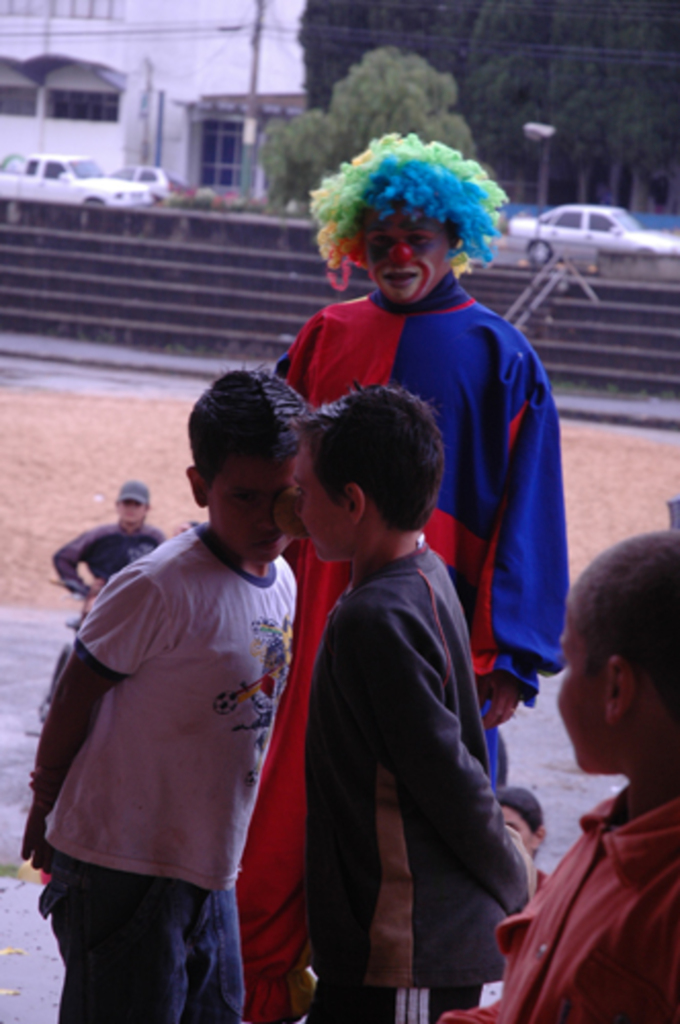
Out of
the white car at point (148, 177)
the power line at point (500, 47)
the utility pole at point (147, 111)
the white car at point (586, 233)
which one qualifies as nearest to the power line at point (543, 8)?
the power line at point (500, 47)

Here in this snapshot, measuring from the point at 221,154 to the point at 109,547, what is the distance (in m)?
28.3

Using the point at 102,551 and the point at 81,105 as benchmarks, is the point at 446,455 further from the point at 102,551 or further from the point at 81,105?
the point at 81,105

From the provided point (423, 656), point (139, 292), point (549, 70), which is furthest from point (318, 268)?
point (423, 656)

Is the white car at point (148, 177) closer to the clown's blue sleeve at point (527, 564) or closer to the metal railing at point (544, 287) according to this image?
the metal railing at point (544, 287)

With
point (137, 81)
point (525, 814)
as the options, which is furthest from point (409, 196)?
point (137, 81)

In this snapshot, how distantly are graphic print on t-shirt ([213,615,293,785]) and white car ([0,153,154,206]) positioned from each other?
73.0ft

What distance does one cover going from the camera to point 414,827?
1.49 metres

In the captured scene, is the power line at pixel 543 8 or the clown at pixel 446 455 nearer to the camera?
the clown at pixel 446 455

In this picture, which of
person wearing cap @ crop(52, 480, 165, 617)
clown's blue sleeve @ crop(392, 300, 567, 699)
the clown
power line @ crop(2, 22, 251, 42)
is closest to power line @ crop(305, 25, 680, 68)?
power line @ crop(2, 22, 251, 42)

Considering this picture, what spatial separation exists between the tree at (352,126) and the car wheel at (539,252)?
207cm

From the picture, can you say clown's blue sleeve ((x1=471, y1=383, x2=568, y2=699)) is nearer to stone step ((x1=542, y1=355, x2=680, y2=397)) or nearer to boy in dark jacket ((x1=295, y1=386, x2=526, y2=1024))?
boy in dark jacket ((x1=295, y1=386, x2=526, y2=1024))

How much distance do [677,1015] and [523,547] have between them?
131cm

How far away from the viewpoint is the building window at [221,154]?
32.0 m

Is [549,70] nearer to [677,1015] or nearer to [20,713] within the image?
[20,713]
